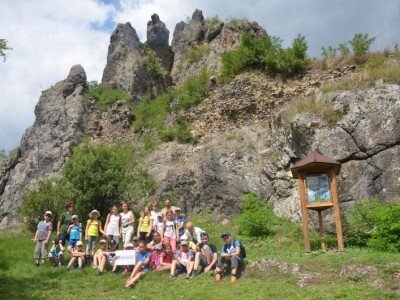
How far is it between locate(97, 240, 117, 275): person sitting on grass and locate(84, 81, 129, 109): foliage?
17.7 m

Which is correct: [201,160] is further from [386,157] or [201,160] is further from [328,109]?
[386,157]

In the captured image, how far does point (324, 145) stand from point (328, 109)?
1.55 meters

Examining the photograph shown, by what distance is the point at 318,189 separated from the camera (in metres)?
13.3

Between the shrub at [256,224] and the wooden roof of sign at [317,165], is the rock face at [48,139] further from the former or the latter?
the wooden roof of sign at [317,165]

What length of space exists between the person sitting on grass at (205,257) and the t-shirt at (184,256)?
9.9 inches

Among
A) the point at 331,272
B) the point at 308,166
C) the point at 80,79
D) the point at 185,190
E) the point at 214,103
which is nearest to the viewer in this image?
the point at 331,272

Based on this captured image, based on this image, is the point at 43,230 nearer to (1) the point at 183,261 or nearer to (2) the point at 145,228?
(2) the point at 145,228

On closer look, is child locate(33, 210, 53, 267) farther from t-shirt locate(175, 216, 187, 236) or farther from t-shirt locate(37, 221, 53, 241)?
t-shirt locate(175, 216, 187, 236)

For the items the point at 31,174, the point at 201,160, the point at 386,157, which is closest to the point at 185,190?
the point at 201,160

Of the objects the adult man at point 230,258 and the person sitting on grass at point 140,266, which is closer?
the adult man at point 230,258

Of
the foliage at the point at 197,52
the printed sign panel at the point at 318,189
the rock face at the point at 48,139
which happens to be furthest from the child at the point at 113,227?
the foliage at the point at 197,52

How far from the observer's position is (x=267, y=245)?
612 inches

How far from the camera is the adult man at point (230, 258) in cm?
1155

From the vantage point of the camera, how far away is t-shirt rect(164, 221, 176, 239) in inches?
554
